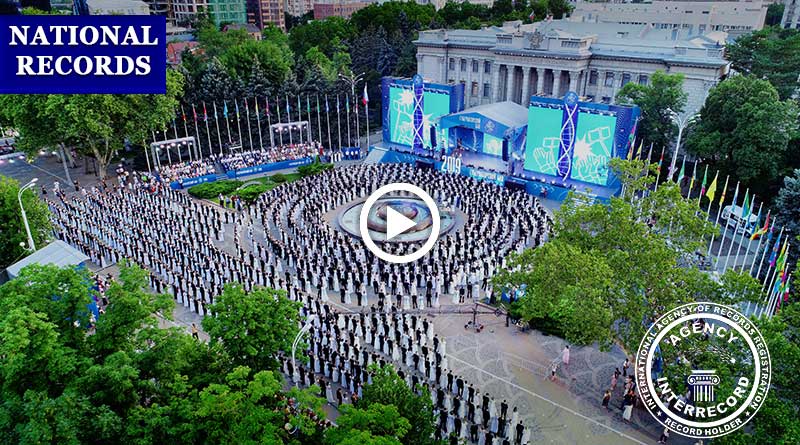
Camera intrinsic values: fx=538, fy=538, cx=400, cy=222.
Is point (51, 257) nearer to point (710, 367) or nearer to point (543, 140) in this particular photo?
point (710, 367)

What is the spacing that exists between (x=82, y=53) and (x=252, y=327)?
12.6 m

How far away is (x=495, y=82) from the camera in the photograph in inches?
1822

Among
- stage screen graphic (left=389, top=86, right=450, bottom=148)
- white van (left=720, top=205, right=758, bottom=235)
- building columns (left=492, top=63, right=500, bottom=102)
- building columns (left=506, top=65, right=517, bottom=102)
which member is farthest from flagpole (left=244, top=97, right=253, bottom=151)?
white van (left=720, top=205, right=758, bottom=235)

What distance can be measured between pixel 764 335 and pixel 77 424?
44.5 ft

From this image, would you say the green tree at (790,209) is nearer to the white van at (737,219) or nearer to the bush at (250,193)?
the white van at (737,219)

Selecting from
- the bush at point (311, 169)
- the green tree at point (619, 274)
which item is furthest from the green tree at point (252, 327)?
the bush at point (311, 169)

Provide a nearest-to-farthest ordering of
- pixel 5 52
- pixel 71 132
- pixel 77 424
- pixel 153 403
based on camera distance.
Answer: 1. pixel 77 424
2. pixel 153 403
3. pixel 5 52
4. pixel 71 132

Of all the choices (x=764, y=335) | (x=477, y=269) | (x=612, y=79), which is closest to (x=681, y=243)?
(x=764, y=335)

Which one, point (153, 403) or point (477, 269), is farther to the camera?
point (477, 269)

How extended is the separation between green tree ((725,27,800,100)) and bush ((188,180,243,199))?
111 ft

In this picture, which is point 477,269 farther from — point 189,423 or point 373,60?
point 373,60

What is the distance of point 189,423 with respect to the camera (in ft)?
33.2

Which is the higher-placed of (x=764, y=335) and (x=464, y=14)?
(x=464, y=14)

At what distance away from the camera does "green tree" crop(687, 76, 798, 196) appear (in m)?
27.7
